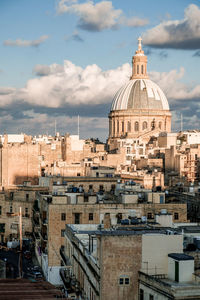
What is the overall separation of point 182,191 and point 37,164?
78.9 ft

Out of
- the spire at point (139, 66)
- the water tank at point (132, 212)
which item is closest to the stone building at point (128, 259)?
the water tank at point (132, 212)

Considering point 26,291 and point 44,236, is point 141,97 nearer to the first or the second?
point 44,236

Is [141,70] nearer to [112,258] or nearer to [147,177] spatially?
[147,177]

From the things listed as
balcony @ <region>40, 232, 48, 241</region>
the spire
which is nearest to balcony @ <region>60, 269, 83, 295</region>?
balcony @ <region>40, 232, 48, 241</region>

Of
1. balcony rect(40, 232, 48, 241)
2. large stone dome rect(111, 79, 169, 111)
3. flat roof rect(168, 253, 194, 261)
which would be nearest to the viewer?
flat roof rect(168, 253, 194, 261)

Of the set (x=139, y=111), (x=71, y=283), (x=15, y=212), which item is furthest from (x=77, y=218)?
(x=139, y=111)

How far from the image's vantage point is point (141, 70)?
11712 centimetres

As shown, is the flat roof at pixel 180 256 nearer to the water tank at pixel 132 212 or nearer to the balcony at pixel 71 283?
the balcony at pixel 71 283

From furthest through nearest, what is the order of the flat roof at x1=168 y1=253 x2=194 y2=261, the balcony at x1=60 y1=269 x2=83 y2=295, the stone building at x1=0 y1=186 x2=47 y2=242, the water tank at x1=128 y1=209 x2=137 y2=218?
1. the stone building at x1=0 y1=186 x2=47 y2=242
2. the water tank at x1=128 y1=209 x2=137 y2=218
3. the balcony at x1=60 y1=269 x2=83 y2=295
4. the flat roof at x1=168 y1=253 x2=194 y2=261

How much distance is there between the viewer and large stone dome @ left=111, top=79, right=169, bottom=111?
111 m

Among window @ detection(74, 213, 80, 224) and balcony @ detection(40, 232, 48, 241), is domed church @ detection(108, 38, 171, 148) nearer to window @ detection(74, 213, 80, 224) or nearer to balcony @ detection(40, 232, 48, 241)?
balcony @ detection(40, 232, 48, 241)

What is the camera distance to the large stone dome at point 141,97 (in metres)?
111

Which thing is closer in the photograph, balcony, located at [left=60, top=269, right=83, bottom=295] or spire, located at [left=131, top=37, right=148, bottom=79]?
balcony, located at [left=60, top=269, right=83, bottom=295]

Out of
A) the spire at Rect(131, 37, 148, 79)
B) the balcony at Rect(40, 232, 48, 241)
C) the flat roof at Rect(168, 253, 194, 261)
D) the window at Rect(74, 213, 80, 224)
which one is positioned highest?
the spire at Rect(131, 37, 148, 79)
